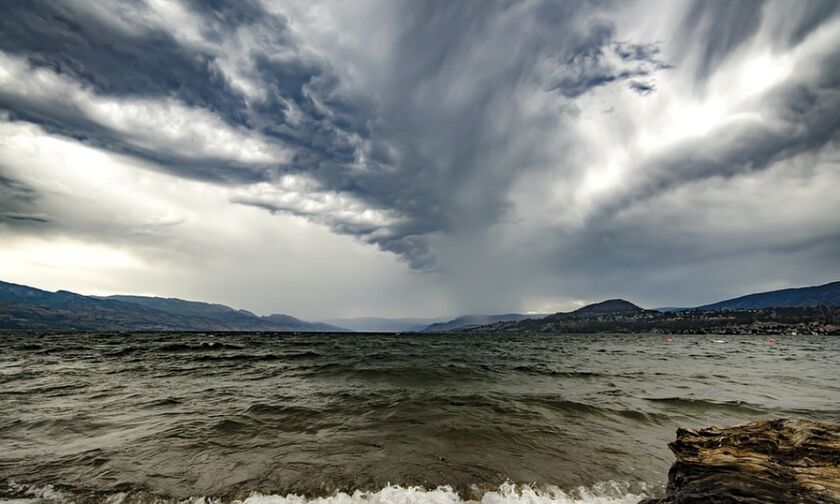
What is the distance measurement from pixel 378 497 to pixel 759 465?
7.75 m

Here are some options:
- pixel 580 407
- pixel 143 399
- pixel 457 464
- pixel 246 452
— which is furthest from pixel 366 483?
pixel 143 399

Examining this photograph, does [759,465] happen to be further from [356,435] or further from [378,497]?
[356,435]

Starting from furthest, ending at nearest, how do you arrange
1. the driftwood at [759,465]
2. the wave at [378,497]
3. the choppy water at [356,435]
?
the choppy water at [356,435], the wave at [378,497], the driftwood at [759,465]

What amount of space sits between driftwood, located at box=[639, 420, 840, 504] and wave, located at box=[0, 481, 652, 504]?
1866 millimetres

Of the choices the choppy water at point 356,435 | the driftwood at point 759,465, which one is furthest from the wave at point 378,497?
the driftwood at point 759,465

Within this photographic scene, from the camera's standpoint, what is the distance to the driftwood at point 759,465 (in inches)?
233

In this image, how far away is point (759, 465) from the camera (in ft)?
21.8

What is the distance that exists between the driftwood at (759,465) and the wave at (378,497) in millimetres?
1866

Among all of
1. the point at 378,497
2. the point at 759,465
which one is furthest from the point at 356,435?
the point at 759,465

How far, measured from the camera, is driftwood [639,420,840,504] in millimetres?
5910

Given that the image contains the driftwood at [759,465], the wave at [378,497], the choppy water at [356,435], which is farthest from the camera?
the choppy water at [356,435]

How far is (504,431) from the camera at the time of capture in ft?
46.2

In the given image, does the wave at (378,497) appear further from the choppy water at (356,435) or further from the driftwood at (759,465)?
the driftwood at (759,465)

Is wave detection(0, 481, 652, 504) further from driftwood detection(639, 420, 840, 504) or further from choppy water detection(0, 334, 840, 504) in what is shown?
driftwood detection(639, 420, 840, 504)
